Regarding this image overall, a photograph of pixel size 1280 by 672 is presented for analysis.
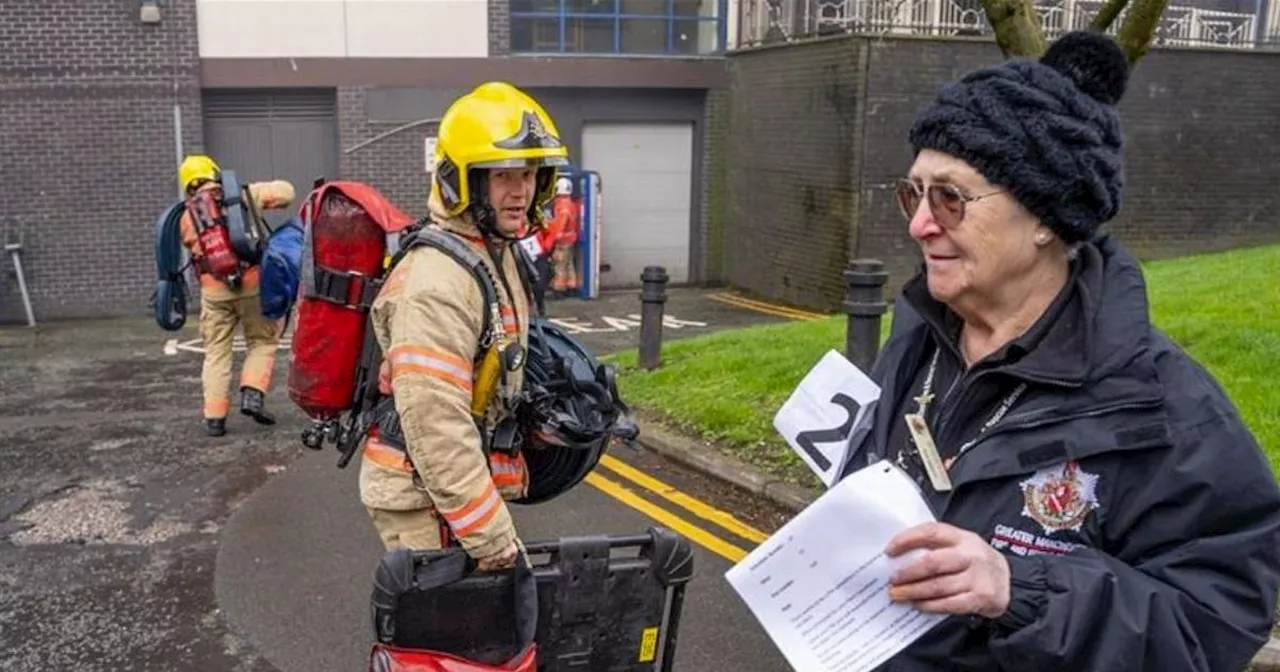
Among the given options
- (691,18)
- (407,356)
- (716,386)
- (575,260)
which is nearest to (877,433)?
(407,356)

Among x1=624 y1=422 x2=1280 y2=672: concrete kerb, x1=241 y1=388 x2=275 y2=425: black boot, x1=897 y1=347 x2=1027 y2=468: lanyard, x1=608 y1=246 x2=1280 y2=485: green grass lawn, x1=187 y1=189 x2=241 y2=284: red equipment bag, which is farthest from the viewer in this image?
x1=241 y1=388 x2=275 y2=425: black boot

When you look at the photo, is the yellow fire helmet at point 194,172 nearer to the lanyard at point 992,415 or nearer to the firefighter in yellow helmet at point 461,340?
the firefighter in yellow helmet at point 461,340

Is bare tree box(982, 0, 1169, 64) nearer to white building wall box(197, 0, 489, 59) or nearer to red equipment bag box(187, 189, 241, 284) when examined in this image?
red equipment bag box(187, 189, 241, 284)

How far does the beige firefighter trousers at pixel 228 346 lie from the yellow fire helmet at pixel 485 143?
17.6ft

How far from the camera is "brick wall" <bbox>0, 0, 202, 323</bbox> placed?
14812mm

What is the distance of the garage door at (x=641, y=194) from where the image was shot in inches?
674

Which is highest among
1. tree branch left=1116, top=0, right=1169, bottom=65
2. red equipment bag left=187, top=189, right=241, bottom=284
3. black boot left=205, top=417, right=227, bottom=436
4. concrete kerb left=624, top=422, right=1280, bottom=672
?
tree branch left=1116, top=0, right=1169, bottom=65

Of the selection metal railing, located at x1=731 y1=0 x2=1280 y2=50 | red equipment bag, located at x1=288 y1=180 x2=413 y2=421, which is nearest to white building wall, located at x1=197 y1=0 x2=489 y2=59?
metal railing, located at x1=731 y1=0 x2=1280 y2=50

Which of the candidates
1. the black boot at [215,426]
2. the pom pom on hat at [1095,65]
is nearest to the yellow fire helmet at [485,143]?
the pom pom on hat at [1095,65]

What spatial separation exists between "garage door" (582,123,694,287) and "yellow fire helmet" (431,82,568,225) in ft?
44.6

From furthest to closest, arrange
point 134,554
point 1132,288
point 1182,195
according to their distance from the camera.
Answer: point 1182,195 < point 134,554 < point 1132,288

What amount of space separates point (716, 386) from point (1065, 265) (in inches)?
256

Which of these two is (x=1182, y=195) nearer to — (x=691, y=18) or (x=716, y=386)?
(x=691, y=18)

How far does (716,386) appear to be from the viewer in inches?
332
